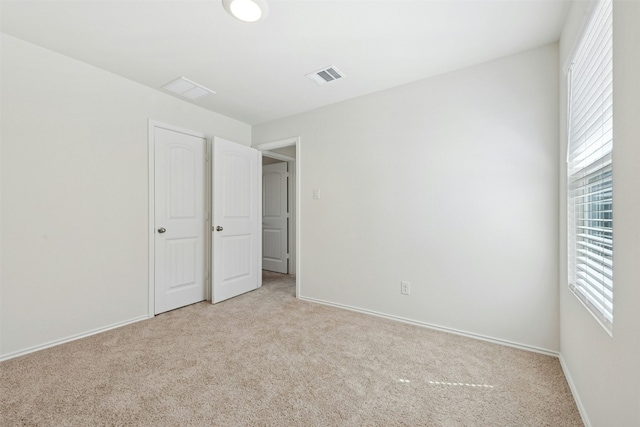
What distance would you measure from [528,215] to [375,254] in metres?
1.34

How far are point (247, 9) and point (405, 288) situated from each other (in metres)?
2.58

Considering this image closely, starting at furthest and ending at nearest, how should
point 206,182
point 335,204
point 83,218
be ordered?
point 206,182, point 335,204, point 83,218

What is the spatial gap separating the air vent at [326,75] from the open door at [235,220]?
4.55ft

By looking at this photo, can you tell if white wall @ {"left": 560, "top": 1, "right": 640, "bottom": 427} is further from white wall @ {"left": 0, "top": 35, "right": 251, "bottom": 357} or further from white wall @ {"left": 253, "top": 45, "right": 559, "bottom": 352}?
white wall @ {"left": 0, "top": 35, "right": 251, "bottom": 357}

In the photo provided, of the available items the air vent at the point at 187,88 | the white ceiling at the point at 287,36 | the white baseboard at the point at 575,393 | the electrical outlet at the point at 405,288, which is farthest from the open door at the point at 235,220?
the white baseboard at the point at 575,393

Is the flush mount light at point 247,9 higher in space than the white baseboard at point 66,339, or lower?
higher

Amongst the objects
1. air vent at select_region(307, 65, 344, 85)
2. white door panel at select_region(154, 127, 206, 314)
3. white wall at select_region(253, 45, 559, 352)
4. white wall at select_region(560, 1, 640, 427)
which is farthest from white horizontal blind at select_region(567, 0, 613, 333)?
white door panel at select_region(154, 127, 206, 314)

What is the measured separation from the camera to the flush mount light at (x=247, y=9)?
5.63 feet

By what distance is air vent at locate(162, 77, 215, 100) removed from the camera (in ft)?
9.00

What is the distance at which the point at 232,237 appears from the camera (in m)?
3.55

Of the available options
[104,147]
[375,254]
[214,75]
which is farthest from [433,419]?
[104,147]

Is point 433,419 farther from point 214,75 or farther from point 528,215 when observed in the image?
point 214,75

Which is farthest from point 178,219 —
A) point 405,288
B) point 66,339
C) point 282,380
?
point 405,288

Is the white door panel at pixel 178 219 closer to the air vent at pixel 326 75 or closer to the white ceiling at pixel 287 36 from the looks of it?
the white ceiling at pixel 287 36
